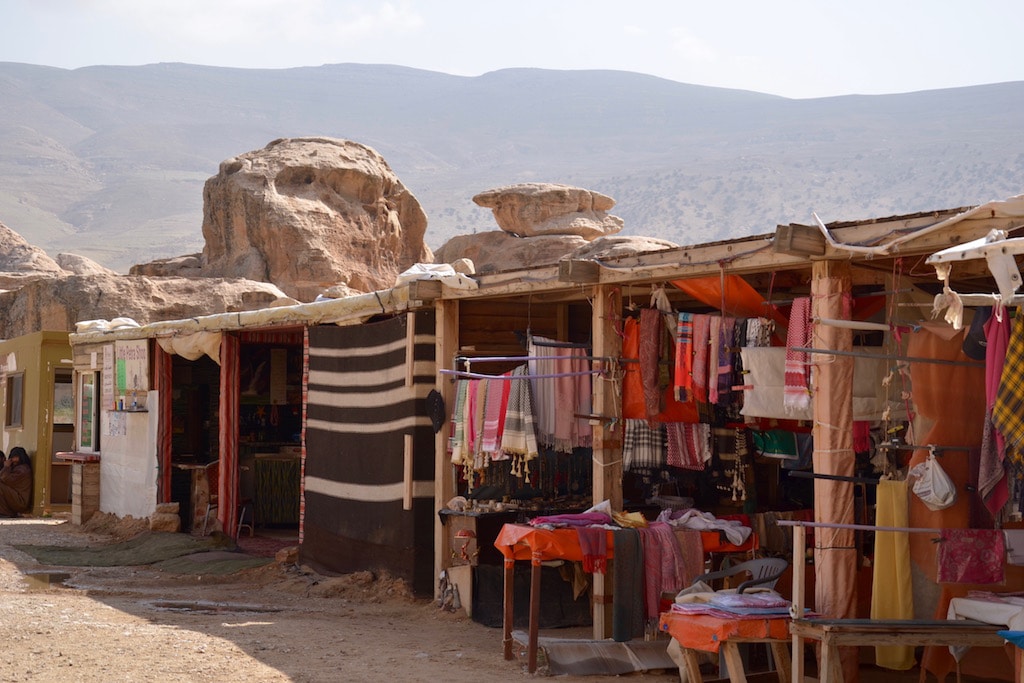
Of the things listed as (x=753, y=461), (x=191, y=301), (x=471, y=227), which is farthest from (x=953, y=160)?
(x=753, y=461)

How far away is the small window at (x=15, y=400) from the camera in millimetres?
18766

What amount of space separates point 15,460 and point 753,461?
1243 centimetres

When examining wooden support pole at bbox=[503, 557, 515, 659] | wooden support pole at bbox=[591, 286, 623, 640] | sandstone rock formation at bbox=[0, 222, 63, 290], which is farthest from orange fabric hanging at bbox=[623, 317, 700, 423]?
sandstone rock formation at bbox=[0, 222, 63, 290]

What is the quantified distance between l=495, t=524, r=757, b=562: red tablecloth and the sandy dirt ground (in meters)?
0.68

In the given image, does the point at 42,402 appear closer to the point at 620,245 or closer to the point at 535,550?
the point at 620,245

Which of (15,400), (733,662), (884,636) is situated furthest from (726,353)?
(15,400)

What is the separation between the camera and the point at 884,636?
230 inches

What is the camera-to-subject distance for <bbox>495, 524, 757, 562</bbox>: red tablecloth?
24.5 ft

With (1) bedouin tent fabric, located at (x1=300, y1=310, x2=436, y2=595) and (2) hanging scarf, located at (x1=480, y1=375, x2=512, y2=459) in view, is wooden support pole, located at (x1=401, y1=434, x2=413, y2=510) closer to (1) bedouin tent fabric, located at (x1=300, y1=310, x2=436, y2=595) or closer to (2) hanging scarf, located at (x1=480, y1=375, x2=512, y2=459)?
(1) bedouin tent fabric, located at (x1=300, y1=310, x2=436, y2=595)

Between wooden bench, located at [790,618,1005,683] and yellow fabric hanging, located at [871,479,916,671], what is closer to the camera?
wooden bench, located at [790,618,1005,683]

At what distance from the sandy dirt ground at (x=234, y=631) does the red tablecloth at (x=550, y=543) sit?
676 millimetres

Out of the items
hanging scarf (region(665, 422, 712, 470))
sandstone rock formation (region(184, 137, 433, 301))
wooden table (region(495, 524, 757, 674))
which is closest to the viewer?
wooden table (region(495, 524, 757, 674))

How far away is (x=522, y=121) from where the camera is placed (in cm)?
15375

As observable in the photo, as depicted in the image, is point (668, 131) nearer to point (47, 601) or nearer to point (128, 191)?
point (128, 191)
